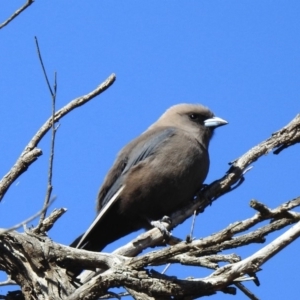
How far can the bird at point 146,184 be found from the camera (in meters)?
6.14

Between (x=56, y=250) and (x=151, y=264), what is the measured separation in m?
0.77

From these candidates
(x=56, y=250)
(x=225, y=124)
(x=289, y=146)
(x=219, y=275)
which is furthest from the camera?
(x=225, y=124)

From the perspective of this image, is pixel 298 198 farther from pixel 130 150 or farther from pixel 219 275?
pixel 130 150

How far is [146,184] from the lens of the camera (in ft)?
20.5

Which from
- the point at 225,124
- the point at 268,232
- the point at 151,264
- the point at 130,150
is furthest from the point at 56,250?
the point at 225,124

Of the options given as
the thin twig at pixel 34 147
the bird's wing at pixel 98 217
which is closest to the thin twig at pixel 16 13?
the thin twig at pixel 34 147

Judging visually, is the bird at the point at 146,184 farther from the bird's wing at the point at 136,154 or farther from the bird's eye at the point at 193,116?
the bird's eye at the point at 193,116

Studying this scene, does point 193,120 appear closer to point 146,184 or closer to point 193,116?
point 193,116

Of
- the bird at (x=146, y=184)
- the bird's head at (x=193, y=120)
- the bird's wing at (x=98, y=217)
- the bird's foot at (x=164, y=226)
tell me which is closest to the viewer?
the bird's foot at (x=164, y=226)

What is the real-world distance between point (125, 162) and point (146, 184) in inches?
14.6

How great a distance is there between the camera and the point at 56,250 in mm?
4879

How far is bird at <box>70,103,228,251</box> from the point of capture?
20.1ft

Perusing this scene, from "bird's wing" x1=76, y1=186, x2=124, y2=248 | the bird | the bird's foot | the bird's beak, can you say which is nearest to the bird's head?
the bird's beak

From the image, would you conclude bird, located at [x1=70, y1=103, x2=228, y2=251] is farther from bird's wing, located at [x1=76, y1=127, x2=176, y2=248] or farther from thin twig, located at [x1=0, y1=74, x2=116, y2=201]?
thin twig, located at [x1=0, y1=74, x2=116, y2=201]
